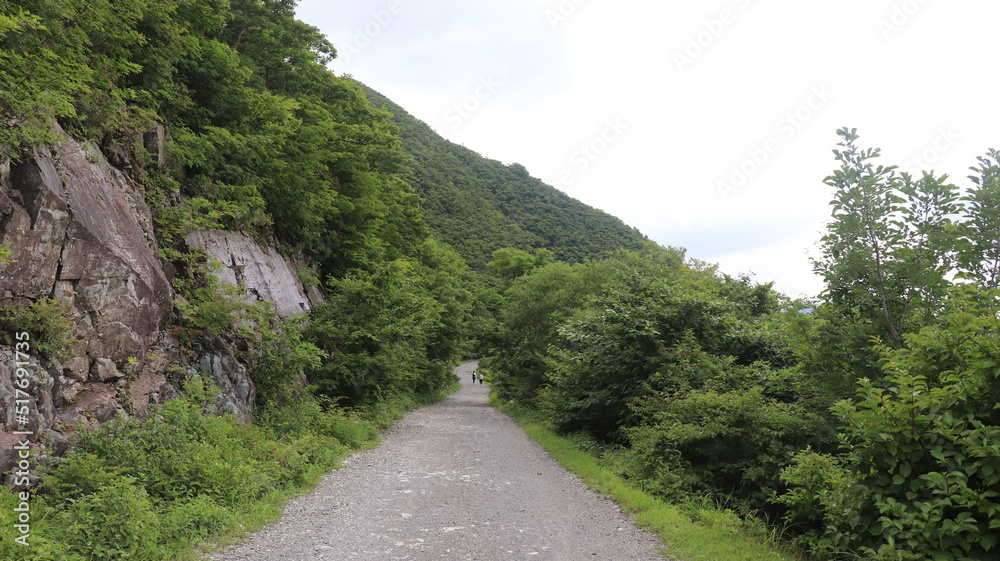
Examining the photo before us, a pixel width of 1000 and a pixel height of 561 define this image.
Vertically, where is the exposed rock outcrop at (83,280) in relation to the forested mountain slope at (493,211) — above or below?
below

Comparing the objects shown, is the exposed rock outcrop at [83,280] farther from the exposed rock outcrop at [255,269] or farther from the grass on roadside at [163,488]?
the exposed rock outcrop at [255,269]

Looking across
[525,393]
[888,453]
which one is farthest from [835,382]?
[525,393]

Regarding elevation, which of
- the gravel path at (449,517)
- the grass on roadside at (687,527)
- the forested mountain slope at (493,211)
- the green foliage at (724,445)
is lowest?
the gravel path at (449,517)

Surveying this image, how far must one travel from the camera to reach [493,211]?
6316cm

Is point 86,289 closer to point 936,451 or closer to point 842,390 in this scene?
point 936,451

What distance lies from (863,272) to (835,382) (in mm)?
1756

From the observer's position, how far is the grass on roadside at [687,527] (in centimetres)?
584

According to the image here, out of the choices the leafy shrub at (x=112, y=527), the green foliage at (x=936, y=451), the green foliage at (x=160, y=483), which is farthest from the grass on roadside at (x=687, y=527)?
the leafy shrub at (x=112, y=527)

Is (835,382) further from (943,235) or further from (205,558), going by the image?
(205,558)

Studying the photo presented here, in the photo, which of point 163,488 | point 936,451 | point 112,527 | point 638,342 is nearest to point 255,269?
point 163,488

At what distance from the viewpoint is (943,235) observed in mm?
6527

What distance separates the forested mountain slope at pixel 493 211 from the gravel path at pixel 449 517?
41.5m

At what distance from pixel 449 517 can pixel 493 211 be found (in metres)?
57.2

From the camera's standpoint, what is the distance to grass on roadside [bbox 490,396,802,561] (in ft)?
19.1
